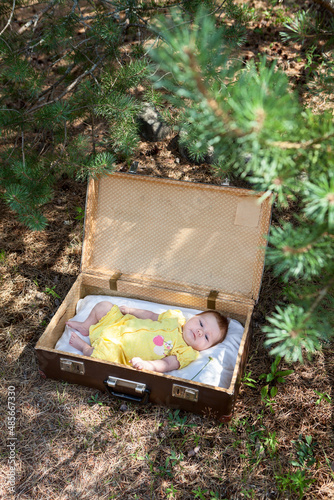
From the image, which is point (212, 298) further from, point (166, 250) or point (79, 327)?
point (79, 327)

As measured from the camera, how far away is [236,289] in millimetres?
2518

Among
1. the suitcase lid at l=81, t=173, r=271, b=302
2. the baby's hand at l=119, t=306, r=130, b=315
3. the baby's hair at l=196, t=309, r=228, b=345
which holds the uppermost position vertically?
the suitcase lid at l=81, t=173, r=271, b=302

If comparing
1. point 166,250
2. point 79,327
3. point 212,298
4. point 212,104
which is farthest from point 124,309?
point 212,104

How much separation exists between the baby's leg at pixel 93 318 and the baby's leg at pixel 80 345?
0.10 m

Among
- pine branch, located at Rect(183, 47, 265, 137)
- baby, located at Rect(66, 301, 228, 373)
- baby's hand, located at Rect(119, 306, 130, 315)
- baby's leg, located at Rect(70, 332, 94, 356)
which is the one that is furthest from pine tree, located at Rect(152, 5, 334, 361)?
baby's hand, located at Rect(119, 306, 130, 315)

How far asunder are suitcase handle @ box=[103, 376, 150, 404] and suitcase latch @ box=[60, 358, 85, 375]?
16 centimetres

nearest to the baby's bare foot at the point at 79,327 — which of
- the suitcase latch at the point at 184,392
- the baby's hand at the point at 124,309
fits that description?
the baby's hand at the point at 124,309

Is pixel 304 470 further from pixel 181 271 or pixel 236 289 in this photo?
pixel 181 271

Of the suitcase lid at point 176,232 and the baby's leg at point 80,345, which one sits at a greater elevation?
the suitcase lid at point 176,232

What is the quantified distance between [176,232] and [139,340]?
75 centimetres

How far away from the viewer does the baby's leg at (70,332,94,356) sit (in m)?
2.34

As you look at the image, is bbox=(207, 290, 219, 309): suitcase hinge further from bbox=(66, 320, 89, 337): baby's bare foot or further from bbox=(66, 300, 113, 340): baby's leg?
bbox=(66, 320, 89, 337): baby's bare foot

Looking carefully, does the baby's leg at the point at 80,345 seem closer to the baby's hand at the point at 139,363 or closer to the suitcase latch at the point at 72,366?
the suitcase latch at the point at 72,366

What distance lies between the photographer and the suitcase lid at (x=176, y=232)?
8.05 ft
